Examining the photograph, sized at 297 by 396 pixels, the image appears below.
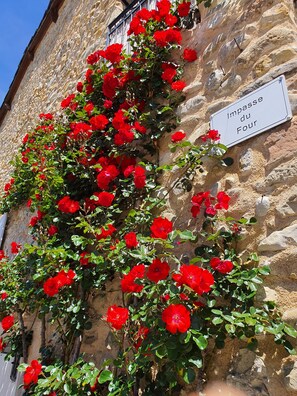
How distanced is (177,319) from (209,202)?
0.62 metres

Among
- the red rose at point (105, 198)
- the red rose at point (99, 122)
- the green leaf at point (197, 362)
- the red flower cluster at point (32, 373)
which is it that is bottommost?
the red flower cluster at point (32, 373)

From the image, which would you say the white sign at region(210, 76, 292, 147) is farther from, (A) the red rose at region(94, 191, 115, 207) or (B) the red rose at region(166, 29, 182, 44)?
(B) the red rose at region(166, 29, 182, 44)

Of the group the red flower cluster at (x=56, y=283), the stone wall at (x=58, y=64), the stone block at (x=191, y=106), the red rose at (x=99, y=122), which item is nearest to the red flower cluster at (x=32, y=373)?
the red flower cluster at (x=56, y=283)

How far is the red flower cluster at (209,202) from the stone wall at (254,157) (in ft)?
0.22

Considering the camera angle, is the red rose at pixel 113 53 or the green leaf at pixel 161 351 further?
the red rose at pixel 113 53

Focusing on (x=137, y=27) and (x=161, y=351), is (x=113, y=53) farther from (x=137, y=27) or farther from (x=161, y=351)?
(x=161, y=351)

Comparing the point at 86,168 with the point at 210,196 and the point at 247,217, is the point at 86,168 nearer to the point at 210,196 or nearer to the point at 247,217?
the point at 210,196

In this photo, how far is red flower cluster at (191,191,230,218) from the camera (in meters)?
1.64

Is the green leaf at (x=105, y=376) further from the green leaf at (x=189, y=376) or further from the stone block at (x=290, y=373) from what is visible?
the stone block at (x=290, y=373)

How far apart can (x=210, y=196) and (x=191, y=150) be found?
0.96 feet

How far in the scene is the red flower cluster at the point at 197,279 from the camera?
4.50 ft

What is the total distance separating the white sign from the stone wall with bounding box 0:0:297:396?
0.11 ft

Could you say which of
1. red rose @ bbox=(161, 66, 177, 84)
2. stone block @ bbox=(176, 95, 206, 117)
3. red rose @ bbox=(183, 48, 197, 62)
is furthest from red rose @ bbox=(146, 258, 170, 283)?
red rose @ bbox=(183, 48, 197, 62)

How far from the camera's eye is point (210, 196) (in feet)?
5.90
